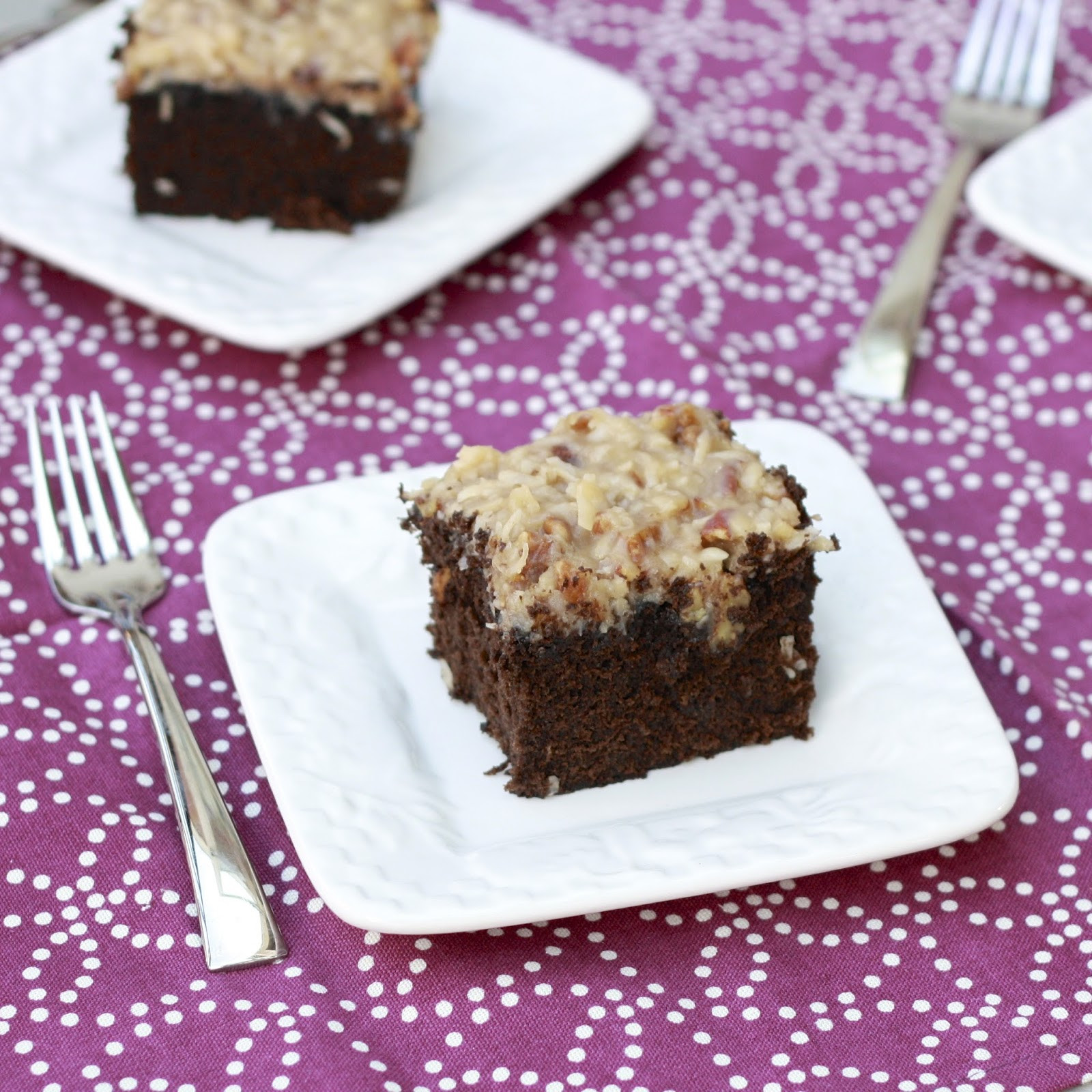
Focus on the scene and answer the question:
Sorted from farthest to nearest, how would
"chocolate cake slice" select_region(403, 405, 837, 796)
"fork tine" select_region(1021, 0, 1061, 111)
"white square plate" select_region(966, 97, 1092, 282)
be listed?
"fork tine" select_region(1021, 0, 1061, 111), "white square plate" select_region(966, 97, 1092, 282), "chocolate cake slice" select_region(403, 405, 837, 796)

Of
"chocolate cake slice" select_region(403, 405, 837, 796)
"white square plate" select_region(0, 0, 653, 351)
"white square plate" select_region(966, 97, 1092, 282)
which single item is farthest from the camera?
"white square plate" select_region(966, 97, 1092, 282)

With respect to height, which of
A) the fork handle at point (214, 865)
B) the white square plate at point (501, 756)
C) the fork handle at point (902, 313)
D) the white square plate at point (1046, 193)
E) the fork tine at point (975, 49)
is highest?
the fork tine at point (975, 49)

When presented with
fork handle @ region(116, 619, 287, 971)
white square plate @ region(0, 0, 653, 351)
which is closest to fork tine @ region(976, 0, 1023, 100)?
white square plate @ region(0, 0, 653, 351)

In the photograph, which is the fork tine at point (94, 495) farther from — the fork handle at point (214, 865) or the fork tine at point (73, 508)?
the fork handle at point (214, 865)

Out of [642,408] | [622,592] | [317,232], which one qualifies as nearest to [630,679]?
[622,592]

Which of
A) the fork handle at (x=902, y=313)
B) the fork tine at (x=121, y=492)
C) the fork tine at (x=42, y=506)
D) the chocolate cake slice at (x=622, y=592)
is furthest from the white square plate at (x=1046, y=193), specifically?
the fork tine at (x=42, y=506)

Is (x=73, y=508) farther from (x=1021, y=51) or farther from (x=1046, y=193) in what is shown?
(x=1021, y=51)

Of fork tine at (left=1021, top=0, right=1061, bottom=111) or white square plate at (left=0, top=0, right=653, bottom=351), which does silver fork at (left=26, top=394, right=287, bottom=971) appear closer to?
white square plate at (left=0, top=0, right=653, bottom=351)
